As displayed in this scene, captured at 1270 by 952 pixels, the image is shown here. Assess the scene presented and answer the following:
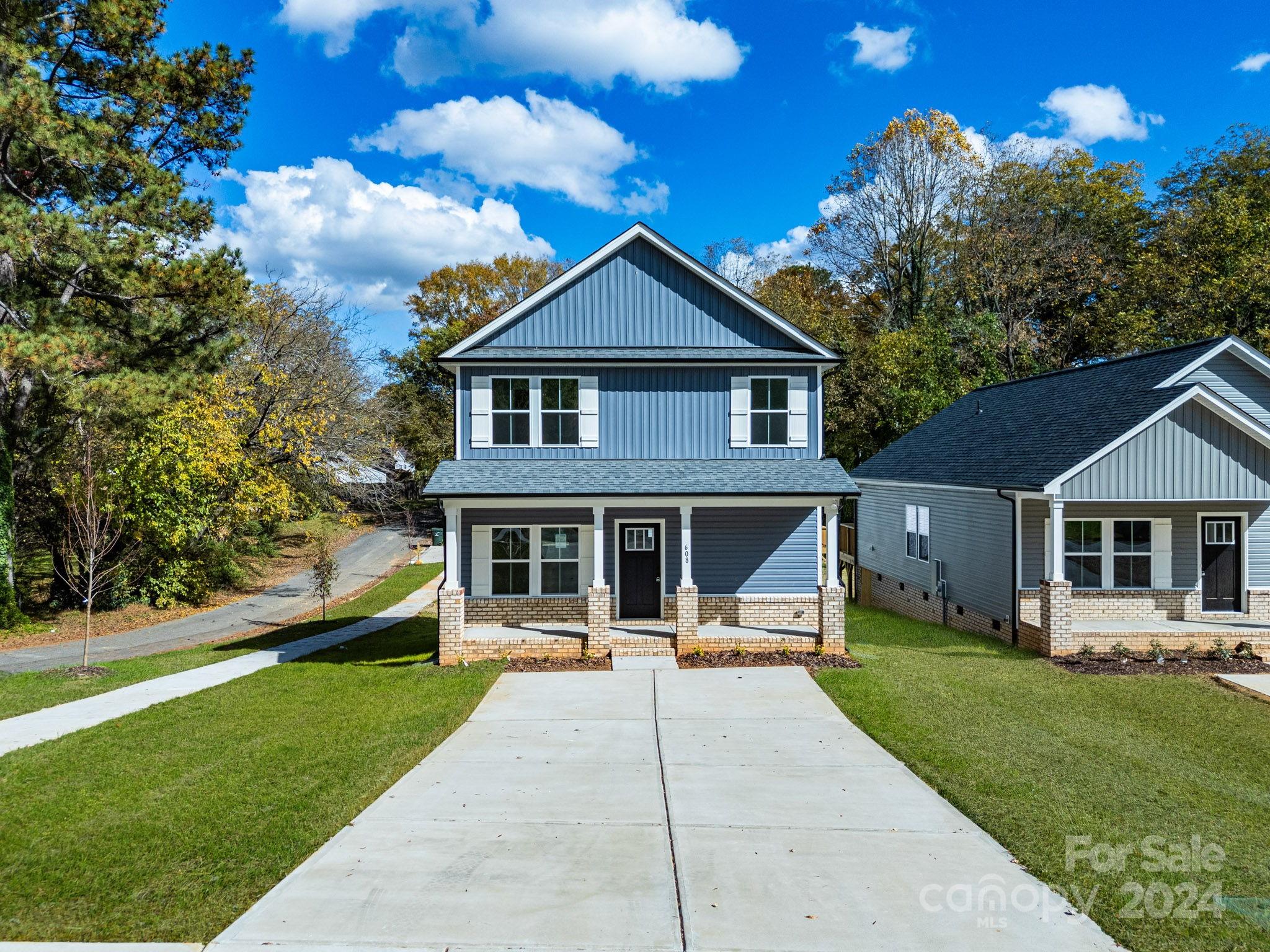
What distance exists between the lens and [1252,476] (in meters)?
14.4

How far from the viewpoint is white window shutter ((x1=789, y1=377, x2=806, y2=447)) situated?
15.3 metres

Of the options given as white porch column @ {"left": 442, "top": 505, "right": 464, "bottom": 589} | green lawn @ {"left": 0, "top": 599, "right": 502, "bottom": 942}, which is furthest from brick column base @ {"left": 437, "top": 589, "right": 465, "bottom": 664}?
green lawn @ {"left": 0, "top": 599, "right": 502, "bottom": 942}

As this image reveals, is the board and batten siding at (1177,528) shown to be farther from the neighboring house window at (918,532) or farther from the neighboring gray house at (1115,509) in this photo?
the neighboring house window at (918,532)

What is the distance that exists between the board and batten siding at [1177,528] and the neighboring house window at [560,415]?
9927mm

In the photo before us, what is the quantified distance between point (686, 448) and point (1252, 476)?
1093 centimetres

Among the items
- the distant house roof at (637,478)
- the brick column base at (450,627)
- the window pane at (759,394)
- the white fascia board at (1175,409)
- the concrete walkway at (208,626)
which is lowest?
the concrete walkway at (208,626)

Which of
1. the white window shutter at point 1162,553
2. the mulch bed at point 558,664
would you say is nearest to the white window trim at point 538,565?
the mulch bed at point 558,664

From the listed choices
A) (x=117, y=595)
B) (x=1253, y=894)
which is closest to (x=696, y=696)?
(x=1253, y=894)

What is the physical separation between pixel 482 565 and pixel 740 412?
6165 millimetres

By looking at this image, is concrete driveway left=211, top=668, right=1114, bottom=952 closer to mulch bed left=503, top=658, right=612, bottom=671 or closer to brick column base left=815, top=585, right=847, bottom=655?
mulch bed left=503, top=658, right=612, bottom=671

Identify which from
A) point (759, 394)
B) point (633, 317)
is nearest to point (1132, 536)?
point (759, 394)

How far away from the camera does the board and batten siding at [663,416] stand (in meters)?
15.3

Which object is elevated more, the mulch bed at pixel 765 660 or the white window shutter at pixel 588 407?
the white window shutter at pixel 588 407

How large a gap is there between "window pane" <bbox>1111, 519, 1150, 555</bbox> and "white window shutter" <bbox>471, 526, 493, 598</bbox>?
13400mm
